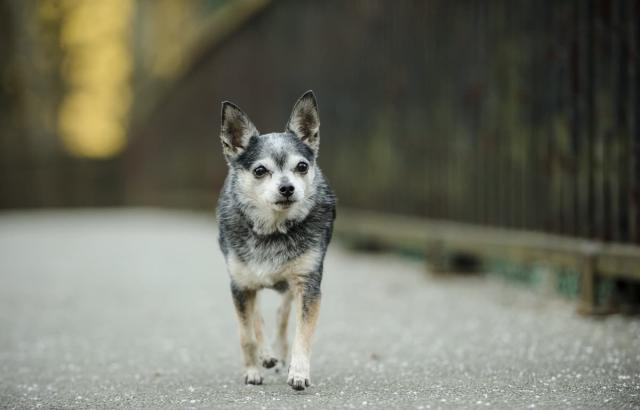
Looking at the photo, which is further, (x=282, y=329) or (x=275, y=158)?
(x=282, y=329)

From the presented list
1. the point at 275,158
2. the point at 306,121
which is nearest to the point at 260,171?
the point at 275,158

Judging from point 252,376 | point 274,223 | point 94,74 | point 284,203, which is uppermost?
point 94,74

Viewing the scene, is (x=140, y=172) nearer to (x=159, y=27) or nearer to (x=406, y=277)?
(x=159, y=27)

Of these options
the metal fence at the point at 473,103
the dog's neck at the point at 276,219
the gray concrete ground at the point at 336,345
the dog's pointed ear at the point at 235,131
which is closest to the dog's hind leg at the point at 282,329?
the gray concrete ground at the point at 336,345

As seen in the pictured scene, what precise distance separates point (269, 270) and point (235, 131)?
2.85ft

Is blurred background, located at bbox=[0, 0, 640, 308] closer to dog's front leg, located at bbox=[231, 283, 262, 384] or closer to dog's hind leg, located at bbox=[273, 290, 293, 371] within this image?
dog's hind leg, located at bbox=[273, 290, 293, 371]

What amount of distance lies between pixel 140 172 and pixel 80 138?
8113 millimetres

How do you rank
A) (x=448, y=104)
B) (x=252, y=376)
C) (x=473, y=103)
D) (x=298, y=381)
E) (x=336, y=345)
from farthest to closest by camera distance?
(x=448, y=104)
(x=473, y=103)
(x=336, y=345)
(x=252, y=376)
(x=298, y=381)

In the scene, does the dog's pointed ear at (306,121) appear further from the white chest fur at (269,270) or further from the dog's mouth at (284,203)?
the white chest fur at (269,270)

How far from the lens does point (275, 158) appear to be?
4637 mm

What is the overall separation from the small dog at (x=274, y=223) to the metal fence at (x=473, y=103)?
107 inches

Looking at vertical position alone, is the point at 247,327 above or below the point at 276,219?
below

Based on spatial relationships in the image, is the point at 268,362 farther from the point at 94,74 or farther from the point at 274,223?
the point at 94,74

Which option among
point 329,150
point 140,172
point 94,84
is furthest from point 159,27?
point 329,150
